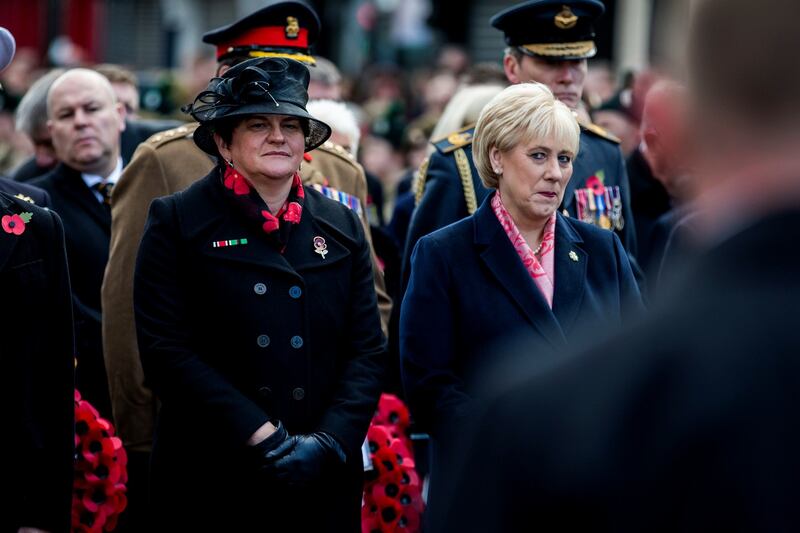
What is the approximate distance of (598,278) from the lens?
4234 millimetres

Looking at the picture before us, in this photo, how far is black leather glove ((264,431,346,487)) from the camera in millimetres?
3854

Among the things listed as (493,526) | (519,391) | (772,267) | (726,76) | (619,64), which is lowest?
(619,64)

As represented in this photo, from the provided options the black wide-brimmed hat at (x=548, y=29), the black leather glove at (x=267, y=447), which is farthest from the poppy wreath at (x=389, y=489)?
the black wide-brimmed hat at (x=548, y=29)

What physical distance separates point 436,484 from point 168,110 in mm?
9412

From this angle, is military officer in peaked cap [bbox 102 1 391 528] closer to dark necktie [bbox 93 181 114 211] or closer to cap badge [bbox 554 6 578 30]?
dark necktie [bbox 93 181 114 211]

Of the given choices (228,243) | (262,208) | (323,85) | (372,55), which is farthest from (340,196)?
(372,55)

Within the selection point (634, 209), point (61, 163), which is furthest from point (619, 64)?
point (61, 163)

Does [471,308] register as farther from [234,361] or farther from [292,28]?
[292,28]

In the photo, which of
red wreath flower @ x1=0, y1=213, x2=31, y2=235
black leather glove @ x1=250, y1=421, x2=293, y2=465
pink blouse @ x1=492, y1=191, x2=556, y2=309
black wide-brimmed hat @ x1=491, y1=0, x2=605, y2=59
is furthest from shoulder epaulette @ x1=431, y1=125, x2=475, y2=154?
red wreath flower @ x1=0, y1=213, x2=31, y2=235

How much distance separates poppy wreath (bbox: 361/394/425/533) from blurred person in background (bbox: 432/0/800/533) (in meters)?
3.38

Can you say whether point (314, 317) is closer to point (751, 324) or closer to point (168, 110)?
point (751, 324)

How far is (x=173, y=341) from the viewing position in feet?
13.0

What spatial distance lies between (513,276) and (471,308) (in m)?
0.17

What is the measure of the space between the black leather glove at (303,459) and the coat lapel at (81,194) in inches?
78.3
